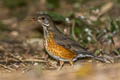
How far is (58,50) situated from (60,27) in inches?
120

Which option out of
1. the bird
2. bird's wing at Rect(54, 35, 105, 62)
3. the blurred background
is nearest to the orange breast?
the bird

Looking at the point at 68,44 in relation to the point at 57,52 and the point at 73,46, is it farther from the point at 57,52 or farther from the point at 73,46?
the point at 57,52

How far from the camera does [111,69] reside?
880 centimetres

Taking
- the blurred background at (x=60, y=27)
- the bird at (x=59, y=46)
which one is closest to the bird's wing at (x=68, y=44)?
the bird at (x=59, y=46)

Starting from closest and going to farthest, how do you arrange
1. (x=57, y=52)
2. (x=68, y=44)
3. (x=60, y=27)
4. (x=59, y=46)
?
(x=57, y=52), (x=59, y=46), (x=68, y=44), (x=60, y=27)

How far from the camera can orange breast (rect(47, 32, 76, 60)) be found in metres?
10.9

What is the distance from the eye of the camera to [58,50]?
430 inches

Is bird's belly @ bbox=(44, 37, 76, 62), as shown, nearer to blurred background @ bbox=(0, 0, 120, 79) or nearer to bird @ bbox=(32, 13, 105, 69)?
bird @ bbox=(32, 13, 105, 69)

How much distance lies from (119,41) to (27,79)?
4565 mm

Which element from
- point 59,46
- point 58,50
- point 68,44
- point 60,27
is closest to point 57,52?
point 58,50

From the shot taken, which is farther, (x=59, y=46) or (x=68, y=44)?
(x=68, y=44)

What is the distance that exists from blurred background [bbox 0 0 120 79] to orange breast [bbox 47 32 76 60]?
0.68 metres

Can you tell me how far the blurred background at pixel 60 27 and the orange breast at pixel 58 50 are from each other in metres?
0.68

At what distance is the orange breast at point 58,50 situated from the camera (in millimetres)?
10862
